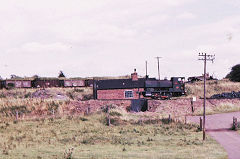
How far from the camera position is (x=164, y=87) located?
173 feet

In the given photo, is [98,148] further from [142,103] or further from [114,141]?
[142,103]

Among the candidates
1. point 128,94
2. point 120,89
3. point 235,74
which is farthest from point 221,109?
point 235,74

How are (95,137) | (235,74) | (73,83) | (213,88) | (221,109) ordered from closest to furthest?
(95,137) → (221,109) → (213,88) → (73,83) → (235,74)

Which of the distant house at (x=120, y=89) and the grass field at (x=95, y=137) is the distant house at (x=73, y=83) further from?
the grass field at (x=95, y=137)

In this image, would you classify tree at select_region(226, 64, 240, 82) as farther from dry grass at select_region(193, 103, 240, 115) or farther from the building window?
dry grass at select_region(193, 103, 240, 115)

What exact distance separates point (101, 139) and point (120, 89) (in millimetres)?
30328

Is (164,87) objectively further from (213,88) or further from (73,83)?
(73,83)

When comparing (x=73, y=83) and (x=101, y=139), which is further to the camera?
(x=73, y=83)

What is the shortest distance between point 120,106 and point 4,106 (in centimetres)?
1544

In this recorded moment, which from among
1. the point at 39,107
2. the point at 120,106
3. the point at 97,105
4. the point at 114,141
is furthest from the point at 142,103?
the point at 114,141

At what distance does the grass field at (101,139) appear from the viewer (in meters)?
19.5

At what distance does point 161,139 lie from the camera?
24.6 m

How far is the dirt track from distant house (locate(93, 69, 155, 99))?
1772cm

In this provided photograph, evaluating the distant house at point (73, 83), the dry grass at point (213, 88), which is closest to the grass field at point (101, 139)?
the dry grass at point (213, 88)
